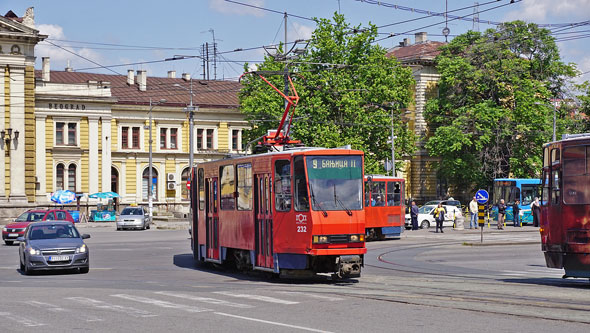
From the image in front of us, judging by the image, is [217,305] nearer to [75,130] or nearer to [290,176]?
[290,176]

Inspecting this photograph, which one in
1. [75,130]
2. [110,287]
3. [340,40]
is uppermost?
[340,40]

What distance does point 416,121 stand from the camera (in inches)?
3086

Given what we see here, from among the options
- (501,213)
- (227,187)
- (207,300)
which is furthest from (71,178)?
(207,300)

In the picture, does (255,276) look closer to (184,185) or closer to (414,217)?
(414,217)

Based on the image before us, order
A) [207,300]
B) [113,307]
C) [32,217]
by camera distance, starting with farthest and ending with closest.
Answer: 1. [32,217]
2. [207,300]
3. [113,307]

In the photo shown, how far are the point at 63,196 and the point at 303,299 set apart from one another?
2306 inches

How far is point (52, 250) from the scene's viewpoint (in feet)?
78.7

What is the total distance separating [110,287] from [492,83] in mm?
54107

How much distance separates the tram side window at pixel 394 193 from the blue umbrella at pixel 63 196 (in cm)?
3650

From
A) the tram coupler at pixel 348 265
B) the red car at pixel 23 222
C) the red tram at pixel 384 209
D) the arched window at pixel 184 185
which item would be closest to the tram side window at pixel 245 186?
the tram coupler at pixel 348 265

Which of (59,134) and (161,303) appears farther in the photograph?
(59,134)

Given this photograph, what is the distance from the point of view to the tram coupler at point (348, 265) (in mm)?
19656

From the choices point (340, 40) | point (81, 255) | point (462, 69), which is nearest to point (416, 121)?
point (462, 69)

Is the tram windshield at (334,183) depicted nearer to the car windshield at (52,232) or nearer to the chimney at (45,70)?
the car windshield at (52,232)
